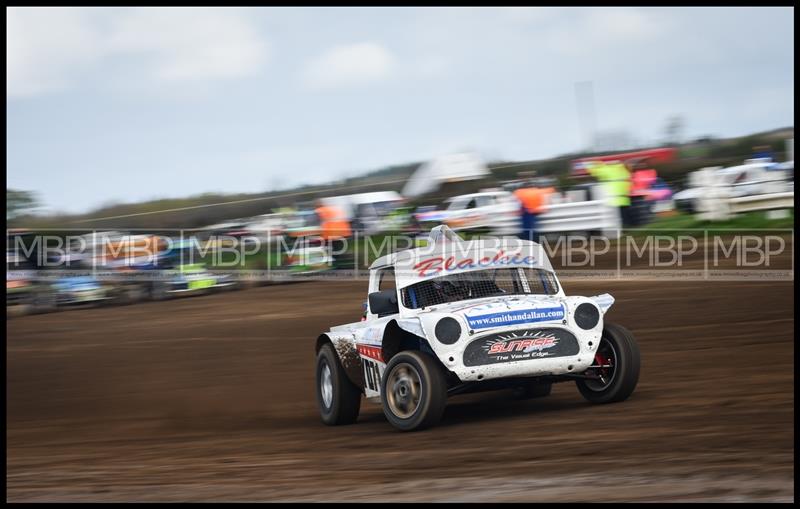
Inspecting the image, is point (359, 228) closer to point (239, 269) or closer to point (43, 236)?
point (239, 269)

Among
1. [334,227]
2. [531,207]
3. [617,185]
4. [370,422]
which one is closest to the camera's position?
[370,422]

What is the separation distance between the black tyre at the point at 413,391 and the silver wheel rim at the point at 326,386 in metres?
1.28

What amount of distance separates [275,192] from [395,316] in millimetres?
13756

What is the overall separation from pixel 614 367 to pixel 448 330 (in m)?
1.44

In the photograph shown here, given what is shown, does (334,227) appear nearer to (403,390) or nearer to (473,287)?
(473,287)

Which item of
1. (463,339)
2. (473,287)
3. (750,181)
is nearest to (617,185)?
(750,181)

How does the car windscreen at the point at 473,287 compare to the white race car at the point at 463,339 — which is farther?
the car windscreen at the point at 473,287

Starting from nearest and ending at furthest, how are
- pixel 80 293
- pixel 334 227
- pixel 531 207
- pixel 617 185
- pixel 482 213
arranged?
pixel 80 293
pixel 531 207
pixel 617 185
pixel 482 213
pixel 334 227

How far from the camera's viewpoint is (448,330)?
26.0 ft

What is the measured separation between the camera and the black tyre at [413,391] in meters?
7.74

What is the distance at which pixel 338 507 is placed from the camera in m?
5.52

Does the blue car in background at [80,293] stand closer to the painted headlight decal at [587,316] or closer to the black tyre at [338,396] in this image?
the black tyre at [338,396]

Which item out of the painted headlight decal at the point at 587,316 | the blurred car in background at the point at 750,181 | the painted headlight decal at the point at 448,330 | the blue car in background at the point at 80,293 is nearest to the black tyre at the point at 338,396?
the painted headlight decal at the point at 448,330

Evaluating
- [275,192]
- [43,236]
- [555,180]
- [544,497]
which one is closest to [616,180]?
[555,180]
